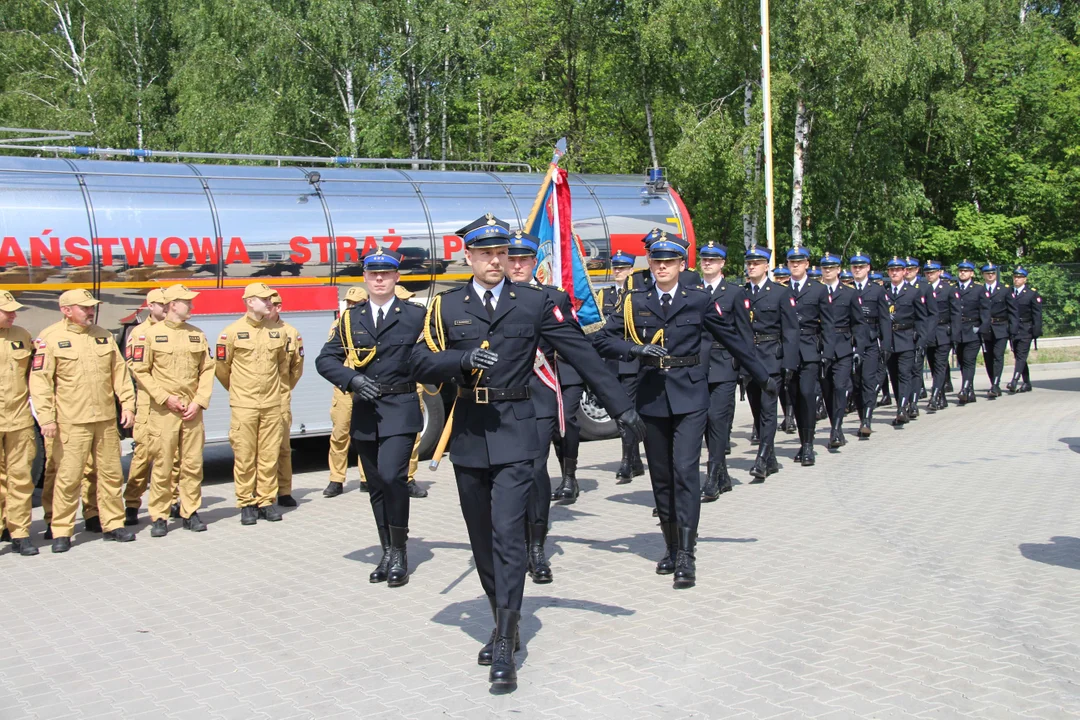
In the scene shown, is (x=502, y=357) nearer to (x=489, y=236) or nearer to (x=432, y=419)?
(x=489, y=236)

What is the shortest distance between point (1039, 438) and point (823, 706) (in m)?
9.45

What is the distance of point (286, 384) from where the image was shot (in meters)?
10.1

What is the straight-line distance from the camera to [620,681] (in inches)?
212

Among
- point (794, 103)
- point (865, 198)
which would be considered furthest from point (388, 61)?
point (865, 198)

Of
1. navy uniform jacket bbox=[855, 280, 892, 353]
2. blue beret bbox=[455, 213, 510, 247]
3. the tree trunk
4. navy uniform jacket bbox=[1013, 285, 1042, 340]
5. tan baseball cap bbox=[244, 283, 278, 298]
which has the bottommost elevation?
navy uniform jacket bbox=[1013, 285, 1042, 340]

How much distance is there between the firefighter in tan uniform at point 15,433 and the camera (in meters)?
8.67

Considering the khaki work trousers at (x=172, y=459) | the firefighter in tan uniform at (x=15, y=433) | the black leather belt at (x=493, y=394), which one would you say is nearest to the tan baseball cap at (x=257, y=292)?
the khaki work trousers at (x=172, y=459)

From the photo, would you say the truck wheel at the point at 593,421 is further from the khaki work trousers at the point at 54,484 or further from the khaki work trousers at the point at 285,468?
the khaki work trousers at the point at 54,484

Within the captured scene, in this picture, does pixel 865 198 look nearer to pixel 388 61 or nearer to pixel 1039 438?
pixel 388 61

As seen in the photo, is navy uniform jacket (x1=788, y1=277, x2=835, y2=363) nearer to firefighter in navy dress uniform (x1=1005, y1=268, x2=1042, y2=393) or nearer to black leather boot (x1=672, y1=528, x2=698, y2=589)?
black leather boot (x1=672, y1=528, x2=698, y2=589)

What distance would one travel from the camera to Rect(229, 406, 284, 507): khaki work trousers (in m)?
9.74

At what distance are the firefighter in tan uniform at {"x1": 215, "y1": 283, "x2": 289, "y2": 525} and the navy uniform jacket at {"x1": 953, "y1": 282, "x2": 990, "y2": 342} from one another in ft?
37.7

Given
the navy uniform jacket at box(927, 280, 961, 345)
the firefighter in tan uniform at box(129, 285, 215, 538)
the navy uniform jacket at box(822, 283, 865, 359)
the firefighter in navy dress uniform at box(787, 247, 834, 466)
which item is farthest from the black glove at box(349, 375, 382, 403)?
the navy uniform jacket at box(927, 280, 961, 345)

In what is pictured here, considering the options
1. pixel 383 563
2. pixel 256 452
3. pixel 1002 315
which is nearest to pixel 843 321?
pixel 256 452
